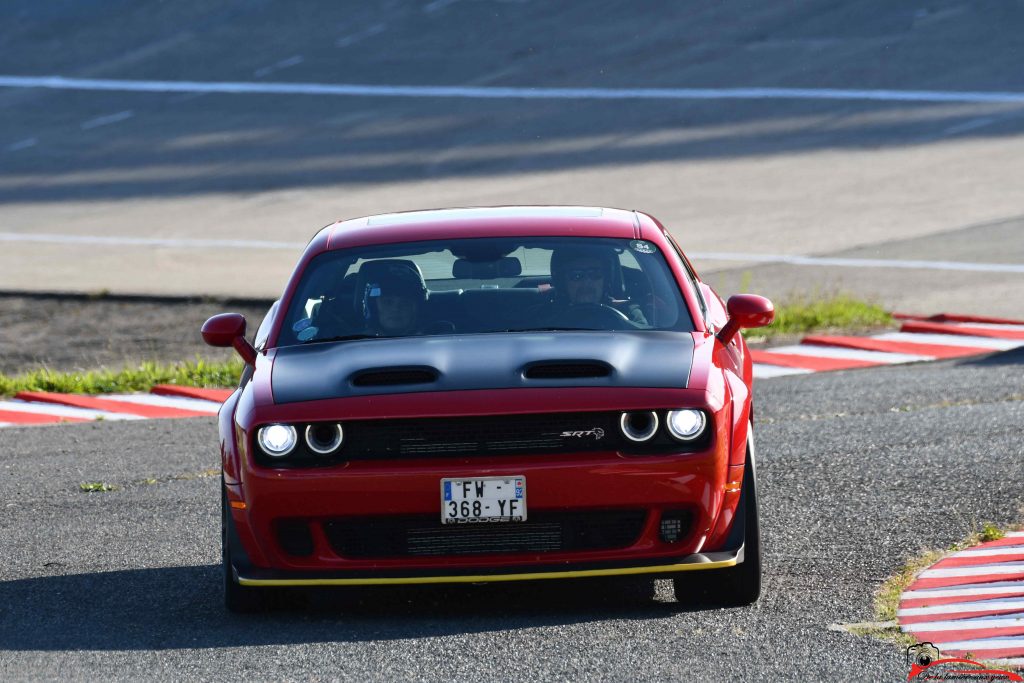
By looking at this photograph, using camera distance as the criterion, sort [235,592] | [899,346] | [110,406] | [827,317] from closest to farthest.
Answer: [235,592] < [110,406] < [899,346] < [827,317]

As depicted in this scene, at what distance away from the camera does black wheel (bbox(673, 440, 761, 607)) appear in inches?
267

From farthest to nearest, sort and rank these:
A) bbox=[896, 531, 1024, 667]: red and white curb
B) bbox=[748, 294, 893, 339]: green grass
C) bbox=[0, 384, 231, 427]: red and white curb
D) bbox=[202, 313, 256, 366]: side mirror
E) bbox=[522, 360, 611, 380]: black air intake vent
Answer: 1. bbox=[748, 294, 893, 339]: green grass
2. bbox=[0, 384, 231, 427]: red and white curb
3. bbox=[202, 313, 256, 366]: side mirror
4. bbox=[522, 360, 611, 380]: black air intake vent
5. bbox=[896, 531, 1024, 667]: red and white curb

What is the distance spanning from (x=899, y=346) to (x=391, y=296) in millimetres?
8281

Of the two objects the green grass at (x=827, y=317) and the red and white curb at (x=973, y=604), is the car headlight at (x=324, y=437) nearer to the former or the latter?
the red and white curb at (x=973, y=604)

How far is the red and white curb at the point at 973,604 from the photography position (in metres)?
6.11

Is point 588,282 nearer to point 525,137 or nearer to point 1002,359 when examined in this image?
point 1002,359

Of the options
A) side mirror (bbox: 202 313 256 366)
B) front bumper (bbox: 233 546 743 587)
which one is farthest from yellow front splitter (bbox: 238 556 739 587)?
side mirror (bbox: 202 313 256 366)

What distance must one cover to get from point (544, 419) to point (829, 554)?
1760 millimetres

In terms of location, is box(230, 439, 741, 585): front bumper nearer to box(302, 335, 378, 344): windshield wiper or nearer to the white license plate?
the white license plate

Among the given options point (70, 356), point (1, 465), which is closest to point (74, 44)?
point (70, 356)

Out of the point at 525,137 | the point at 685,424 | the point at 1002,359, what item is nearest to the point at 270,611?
the point at 685,424

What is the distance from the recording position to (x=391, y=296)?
7.68 metres

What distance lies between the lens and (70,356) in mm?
16516

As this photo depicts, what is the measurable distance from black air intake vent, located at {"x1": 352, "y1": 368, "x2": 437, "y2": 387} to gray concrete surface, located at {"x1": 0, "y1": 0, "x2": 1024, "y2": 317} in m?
11.0
